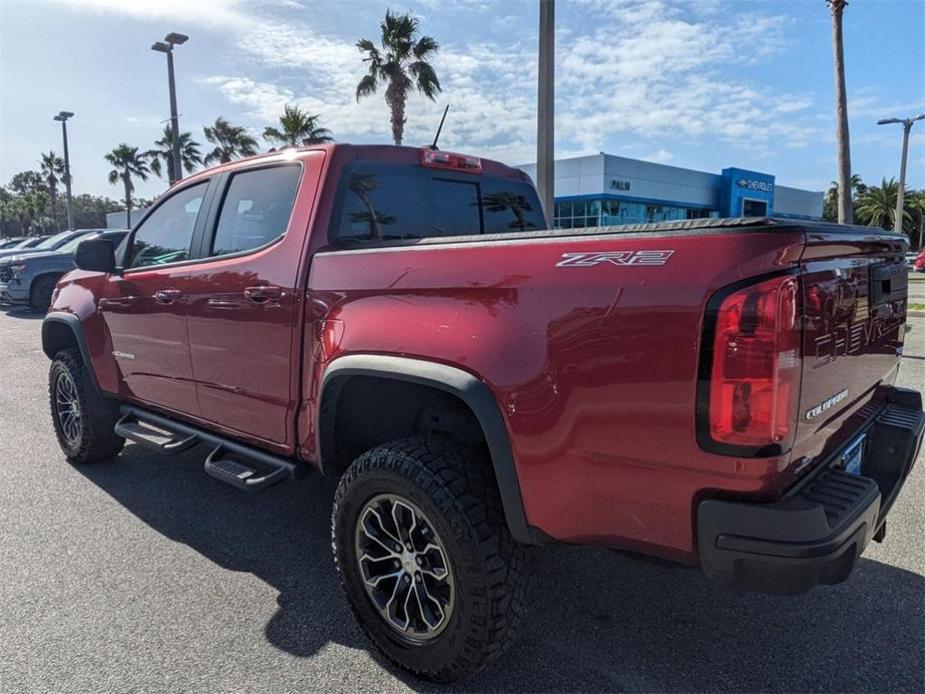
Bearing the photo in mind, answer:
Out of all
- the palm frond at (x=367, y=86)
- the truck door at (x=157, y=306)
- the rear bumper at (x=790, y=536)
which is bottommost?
the rear bumper at (x=790, y=536)

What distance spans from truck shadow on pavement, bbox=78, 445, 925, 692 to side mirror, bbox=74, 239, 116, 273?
169 centimetres

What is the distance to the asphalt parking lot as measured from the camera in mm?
2389

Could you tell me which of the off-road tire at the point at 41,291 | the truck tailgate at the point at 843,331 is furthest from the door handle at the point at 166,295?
the off-road tire at the point at 41,291

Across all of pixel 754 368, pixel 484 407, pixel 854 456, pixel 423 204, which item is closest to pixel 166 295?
pixel 423 204

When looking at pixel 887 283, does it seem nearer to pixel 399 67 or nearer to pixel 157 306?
pixel 157 306

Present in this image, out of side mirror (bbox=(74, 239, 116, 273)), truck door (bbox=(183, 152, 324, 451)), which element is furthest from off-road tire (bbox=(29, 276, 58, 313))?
truck door (bbox=(183, 152, 324, 451))

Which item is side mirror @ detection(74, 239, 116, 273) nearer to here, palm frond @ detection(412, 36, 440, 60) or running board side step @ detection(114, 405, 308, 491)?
running board side step @ detection(114, 405, 308, 491)

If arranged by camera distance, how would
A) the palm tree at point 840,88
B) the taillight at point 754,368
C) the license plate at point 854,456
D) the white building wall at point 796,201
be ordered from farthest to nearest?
the white building wall at point 796,201, the palm tree at point 840,88, the license plate at point 854,456, the taillight at point 754,368

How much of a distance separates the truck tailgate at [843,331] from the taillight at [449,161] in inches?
77.4

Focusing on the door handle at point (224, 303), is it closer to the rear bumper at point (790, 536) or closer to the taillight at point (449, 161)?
the taillight at point (449, 161)

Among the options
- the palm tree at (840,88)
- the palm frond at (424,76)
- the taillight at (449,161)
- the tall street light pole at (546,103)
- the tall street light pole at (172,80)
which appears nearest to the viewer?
the taillight at (449,161)

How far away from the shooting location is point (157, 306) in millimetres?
3689

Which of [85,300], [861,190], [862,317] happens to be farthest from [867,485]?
[861,190]

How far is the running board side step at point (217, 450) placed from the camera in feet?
9.75
